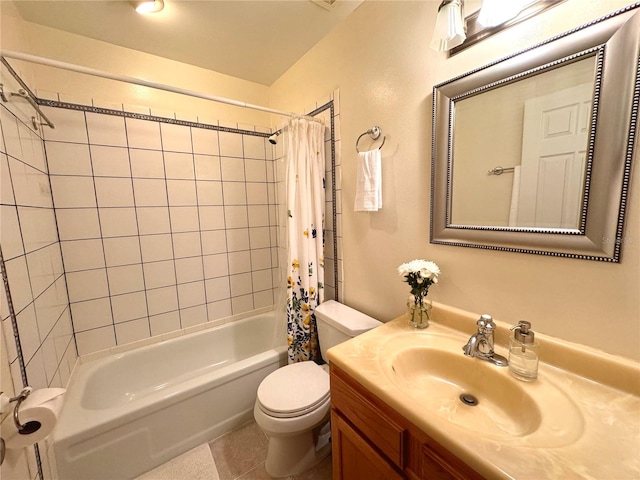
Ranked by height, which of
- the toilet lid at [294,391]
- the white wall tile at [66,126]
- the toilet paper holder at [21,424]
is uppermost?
the white wall tile at [66,126]

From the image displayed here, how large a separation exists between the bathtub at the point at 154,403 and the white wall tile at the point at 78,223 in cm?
85

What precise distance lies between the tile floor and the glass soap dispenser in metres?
1.13

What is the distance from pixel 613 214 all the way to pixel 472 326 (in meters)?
0.56

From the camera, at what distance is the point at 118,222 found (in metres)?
1.73

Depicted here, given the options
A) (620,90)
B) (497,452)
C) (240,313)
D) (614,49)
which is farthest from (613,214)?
(240,313)

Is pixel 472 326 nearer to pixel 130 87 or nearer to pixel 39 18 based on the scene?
pixel 130 87

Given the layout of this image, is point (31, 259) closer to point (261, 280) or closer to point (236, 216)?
point (236, 216)

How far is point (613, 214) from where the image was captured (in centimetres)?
69

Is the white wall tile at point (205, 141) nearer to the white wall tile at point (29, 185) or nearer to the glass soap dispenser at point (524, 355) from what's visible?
the white wall tile at point (29, 185)

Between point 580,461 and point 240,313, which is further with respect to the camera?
point 240,313

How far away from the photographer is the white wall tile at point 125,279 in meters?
1.74

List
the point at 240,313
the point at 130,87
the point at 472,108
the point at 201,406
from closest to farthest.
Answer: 1. the point at 472,108
2. the point at 201,406
3. the point at 130,87
4. the point at 240,313

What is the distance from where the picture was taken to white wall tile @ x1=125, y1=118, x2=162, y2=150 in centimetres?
172

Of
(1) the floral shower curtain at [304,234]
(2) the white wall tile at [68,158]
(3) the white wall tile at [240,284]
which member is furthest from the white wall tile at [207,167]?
(3) the white wall tile at [240,284]
